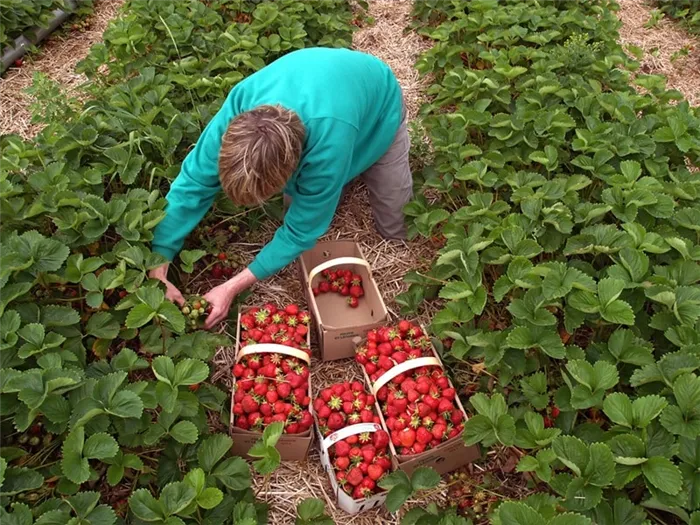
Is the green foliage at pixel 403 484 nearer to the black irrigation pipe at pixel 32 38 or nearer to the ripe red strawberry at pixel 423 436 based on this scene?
the ripe red strawberry at pixel 423 436

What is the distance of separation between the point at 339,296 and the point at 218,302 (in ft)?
2.93

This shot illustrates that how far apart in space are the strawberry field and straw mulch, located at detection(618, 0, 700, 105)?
1846 millimetres

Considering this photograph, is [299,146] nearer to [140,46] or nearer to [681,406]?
[681,406]

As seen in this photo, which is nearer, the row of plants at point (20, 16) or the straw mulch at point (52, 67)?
the straw mulch at point (52, 67)

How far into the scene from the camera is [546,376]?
106 inches

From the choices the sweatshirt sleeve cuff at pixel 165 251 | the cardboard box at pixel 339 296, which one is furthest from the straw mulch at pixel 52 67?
the cardboard box at pixel 339 296

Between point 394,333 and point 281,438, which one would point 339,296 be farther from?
point 281,438

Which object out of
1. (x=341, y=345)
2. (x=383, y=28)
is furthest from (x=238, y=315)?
(x=383, y=28)

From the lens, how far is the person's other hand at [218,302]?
2.96m

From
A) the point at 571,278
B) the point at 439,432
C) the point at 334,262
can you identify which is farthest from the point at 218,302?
the point at 571,278

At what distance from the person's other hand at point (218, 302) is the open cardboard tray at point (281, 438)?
19 cm

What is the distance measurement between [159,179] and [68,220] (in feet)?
2.24

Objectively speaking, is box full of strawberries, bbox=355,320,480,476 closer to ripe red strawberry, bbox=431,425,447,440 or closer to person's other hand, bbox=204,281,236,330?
ripe red strawberry, bbox=431,425,447,440

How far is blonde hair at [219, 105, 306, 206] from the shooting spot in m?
2.28
